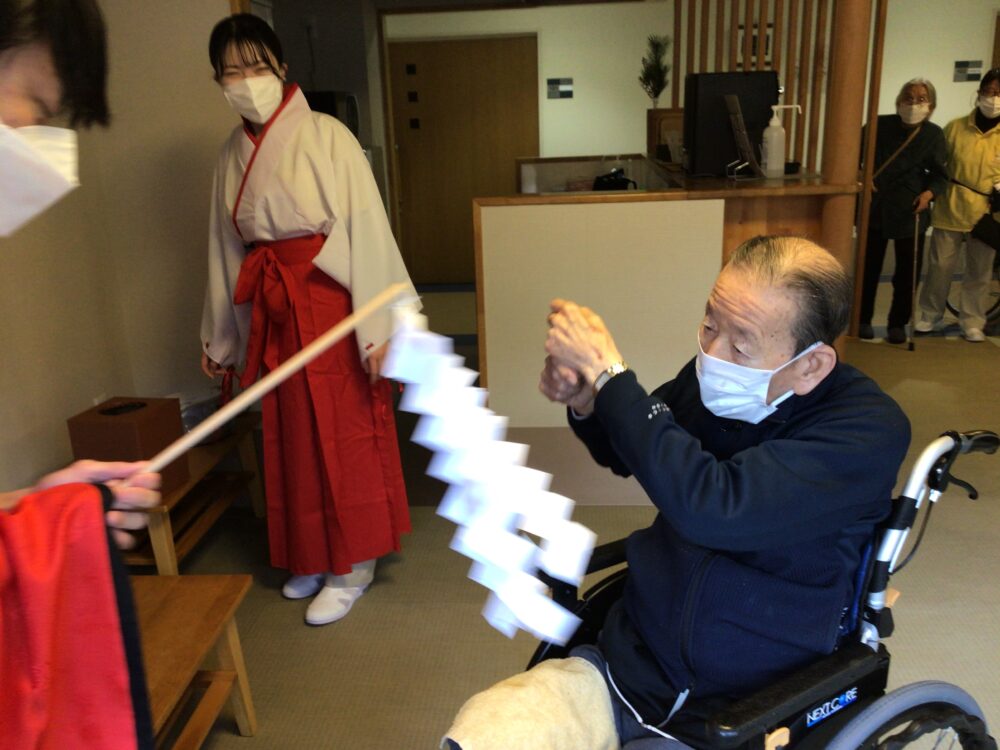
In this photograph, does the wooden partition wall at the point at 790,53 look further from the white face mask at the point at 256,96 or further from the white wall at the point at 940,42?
the white face mask at the point at 256,96

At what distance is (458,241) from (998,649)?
209 inches

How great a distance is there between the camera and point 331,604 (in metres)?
2.34

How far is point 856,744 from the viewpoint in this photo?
1064mm

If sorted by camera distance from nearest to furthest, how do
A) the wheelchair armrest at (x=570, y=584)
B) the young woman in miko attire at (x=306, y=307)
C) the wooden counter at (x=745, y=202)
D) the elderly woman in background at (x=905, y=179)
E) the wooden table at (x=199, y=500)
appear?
1. the wheelchair armrest at (x=570, y=584)
2. the young woman in miko attire at (x=306, y=307)
3. the wooden table at (x=199, y=500)
4. the wooden counter at (x=745, y=202)
5. the elderly woman in background at (x=905, y=179)

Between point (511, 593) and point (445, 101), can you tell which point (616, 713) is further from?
point (445, 101)

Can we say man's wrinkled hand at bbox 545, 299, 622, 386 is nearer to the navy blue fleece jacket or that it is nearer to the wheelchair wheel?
→ the navy blue fleece jacket

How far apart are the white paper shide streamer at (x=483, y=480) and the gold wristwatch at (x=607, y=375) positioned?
15 centimetres

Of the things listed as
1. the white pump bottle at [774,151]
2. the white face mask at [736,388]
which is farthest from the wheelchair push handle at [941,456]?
the white pump bottle at [774,151]

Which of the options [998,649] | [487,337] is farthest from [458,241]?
[998,649]

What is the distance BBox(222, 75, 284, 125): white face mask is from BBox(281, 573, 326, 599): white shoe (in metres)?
1.31

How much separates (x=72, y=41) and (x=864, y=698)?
1299mm

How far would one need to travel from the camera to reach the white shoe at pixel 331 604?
2305 millimetres

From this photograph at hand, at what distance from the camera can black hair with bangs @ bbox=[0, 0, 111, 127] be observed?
0.83m

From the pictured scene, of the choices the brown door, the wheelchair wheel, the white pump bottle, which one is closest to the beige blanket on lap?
the wheelchair wheel
